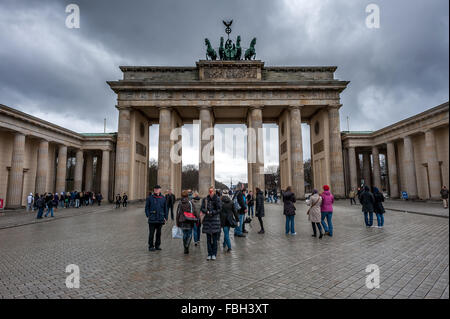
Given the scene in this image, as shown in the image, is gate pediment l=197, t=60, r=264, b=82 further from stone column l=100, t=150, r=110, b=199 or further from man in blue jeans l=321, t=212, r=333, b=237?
man in blue jeans l=321, t=212, r=333, b=237

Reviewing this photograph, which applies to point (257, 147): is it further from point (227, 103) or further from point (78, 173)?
point (78, 173)

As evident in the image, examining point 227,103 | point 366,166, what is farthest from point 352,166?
point 227,103

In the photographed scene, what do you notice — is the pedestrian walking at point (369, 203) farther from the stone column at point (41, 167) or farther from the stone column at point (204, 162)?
the stone column at point (41, 167)

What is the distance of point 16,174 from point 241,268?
82.6 ft

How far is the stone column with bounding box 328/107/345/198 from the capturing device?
29125mm

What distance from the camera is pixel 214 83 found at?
3000 cm

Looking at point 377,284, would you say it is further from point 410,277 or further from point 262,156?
point 262,156

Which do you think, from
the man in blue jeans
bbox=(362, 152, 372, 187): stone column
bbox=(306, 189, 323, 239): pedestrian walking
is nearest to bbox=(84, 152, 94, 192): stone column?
bbox=(306, 189, 323, 239): pedestrian walking

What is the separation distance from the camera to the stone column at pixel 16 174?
21.2 m

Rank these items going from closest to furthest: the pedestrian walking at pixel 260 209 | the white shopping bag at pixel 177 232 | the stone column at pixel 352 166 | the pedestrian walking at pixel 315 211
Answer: the white shopping bag at pixel 177 232 → the pedestrian walking at pixel 315 211 → the pedestrian walking at pixel 260 209 → the stone column at pixel 352 166

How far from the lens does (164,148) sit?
29812 mm

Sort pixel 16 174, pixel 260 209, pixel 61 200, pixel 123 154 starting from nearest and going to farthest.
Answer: pixel 260 209, pixel 16 174, pixel 61 200, pixel 123 154

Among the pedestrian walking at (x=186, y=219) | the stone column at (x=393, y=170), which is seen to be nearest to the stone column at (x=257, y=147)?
the stone column at (x=393, y=170)
